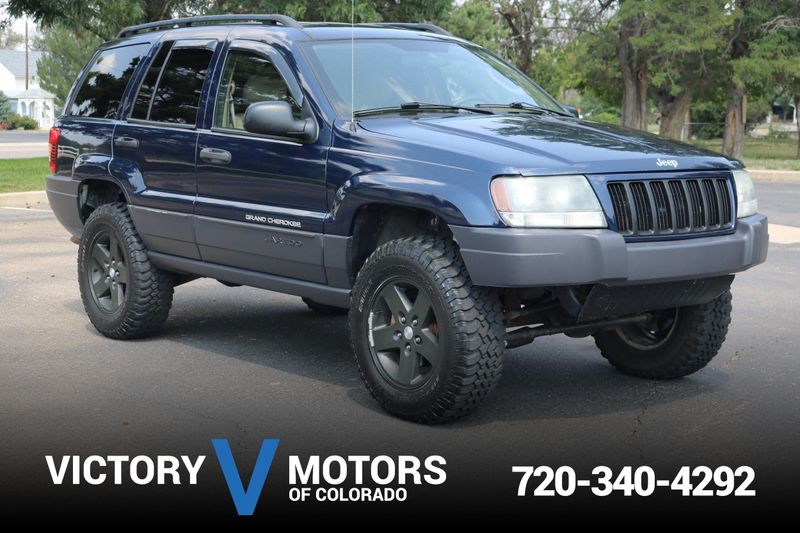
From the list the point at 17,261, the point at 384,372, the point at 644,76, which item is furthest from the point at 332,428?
the point at 644,76

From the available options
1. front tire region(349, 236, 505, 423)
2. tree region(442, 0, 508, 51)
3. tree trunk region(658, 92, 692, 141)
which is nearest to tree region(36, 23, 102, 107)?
tree region(442, 0, 508, 51)

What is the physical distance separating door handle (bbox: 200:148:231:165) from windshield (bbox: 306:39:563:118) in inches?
29.2

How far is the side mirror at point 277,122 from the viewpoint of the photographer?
20.0 ft

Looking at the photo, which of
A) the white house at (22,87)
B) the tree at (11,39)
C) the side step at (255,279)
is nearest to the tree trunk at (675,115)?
the side step at (255,279)

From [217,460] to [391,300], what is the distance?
1183mm

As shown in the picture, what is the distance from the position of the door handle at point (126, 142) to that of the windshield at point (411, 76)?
1.51m

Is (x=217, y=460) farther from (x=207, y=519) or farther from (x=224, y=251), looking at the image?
(x=224, y=251)

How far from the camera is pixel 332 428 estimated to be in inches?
220

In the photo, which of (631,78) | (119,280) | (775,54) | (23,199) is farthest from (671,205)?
(631,78)

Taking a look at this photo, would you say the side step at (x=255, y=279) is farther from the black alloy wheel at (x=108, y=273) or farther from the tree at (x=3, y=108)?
the tree at (x=3, y=108)

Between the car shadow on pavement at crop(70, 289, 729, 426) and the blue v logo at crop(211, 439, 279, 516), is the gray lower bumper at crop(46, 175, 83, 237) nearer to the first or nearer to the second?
the car shadow on pavement at crop(70, 289, 729, 426)

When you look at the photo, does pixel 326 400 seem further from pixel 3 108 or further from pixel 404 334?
pixel 3 108

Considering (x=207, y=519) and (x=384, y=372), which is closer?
(x=207, y=519)

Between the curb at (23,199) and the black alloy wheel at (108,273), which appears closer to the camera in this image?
the black alloy wheel at (108,273)
